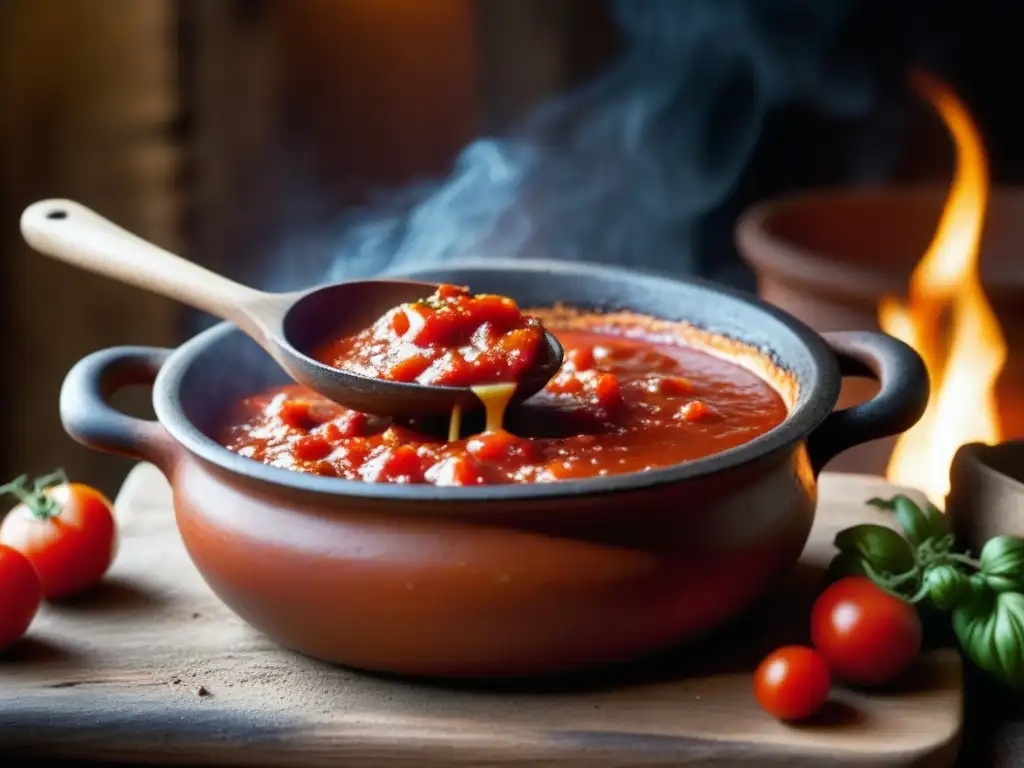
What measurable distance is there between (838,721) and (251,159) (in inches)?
115

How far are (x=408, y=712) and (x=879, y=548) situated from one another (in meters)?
0.72

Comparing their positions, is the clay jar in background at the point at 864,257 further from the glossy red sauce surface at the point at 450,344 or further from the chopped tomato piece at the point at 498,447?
the chopped tomato piece at the point at 498,447

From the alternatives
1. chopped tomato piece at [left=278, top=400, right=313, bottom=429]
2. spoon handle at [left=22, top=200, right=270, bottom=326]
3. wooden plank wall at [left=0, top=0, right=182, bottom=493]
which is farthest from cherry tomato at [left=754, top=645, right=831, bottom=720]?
wooden plank wall at [left=0, top=0, right=182, bottom=493]

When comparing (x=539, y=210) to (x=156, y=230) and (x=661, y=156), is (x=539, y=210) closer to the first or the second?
(x=661, y=156)

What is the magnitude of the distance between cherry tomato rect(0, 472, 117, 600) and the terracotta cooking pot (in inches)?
6.9

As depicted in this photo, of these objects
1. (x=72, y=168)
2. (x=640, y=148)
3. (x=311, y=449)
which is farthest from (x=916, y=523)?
(x=72, y=168)

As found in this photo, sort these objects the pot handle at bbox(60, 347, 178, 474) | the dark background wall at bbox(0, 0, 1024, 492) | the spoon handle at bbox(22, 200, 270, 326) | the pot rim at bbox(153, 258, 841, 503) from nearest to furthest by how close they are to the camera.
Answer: the pot rim at bbox(153, 258, 841, 503) < the pot handle at bbox(60, 347, 178, 474) < the spoon handle at bbox(22, 200, 270, 326) < the dark background wall at bbox(0, 0, 1024, 492)

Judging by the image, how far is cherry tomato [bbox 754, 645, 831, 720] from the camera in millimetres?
1724

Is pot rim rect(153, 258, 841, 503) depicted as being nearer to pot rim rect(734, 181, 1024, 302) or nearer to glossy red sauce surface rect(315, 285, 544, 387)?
glossy red sauce surface rect(315, 285, 544, 387)

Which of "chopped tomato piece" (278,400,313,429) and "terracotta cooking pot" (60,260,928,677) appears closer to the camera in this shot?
"terracotta cooking pot" (60,260,928,677)

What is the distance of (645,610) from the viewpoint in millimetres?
1757

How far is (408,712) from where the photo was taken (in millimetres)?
1781

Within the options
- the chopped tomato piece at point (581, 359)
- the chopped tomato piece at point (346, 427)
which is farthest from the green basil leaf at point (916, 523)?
the chopped tomato piece at point (346, 427)

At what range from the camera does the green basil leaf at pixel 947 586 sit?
185 cm
